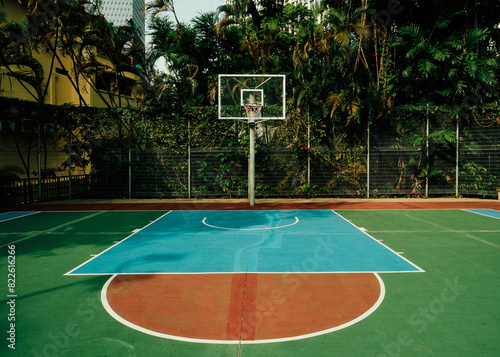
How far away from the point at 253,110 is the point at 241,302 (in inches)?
360

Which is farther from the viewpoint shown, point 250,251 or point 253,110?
point 253,110

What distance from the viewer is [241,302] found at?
425cm

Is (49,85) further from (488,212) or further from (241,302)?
(488,212)

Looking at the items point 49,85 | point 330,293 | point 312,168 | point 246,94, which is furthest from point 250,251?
point 49,85

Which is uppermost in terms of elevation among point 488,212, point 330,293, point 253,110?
point 253,110

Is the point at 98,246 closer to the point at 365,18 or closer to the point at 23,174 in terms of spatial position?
the point at 23,174

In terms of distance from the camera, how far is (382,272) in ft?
17.4

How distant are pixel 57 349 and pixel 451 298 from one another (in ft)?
14.6

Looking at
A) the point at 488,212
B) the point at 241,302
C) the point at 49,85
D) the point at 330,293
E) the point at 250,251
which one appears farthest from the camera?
the point at 49,85

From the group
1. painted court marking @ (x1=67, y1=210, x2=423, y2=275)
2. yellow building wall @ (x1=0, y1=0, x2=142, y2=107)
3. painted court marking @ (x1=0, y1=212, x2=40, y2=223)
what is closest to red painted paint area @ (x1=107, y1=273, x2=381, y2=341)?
painted court marking @ (x1=67, y1=210, x2=423, y2=275)

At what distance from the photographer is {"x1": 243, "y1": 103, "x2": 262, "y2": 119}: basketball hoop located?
40.9 feet

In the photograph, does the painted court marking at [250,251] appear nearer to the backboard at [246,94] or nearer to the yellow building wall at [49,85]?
the backboard at [246,94]

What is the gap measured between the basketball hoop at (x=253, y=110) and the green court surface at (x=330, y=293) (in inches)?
255

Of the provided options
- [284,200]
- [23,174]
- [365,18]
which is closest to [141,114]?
[23,174]
